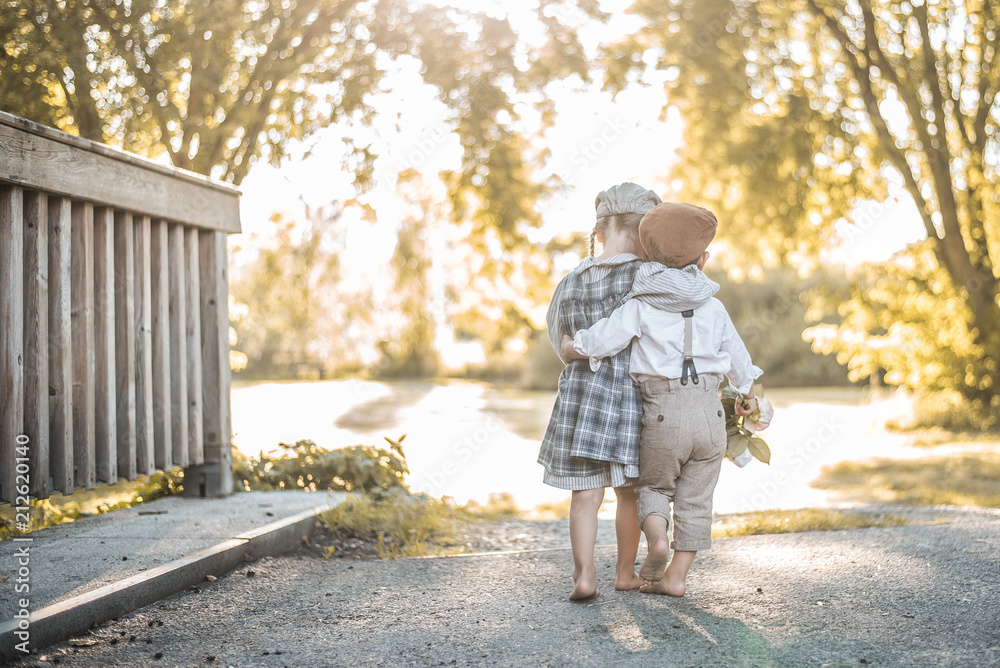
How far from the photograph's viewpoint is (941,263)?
11.3 metres

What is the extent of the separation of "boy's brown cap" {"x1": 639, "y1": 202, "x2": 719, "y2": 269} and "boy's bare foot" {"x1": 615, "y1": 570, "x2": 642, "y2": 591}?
1324mm

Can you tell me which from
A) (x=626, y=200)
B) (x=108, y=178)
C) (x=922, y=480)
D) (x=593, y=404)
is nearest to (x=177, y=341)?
(x=108, y=178)

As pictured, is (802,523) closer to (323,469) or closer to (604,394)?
(604,394)

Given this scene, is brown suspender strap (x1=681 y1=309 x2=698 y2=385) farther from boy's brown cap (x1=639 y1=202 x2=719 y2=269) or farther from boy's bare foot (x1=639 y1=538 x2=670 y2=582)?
boy's bare foot (x1=639 y1=538 x2=670 y2=582)

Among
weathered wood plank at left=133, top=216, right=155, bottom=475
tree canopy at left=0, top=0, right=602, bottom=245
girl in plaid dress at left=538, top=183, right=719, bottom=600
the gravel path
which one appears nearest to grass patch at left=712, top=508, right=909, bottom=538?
the gravel path

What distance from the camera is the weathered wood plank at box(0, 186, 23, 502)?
352 cm

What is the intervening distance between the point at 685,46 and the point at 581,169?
1.95 meters

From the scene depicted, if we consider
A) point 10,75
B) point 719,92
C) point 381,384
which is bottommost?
point 381,384

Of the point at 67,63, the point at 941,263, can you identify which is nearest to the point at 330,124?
the point at 67,63

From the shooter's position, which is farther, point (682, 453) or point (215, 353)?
point (215, 353)

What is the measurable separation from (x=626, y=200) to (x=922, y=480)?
613cm

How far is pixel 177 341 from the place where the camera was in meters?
4.75

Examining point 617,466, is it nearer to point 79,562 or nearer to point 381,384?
point 79,562

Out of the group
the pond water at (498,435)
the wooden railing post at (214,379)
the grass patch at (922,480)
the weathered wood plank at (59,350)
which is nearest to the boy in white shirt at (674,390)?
the weathered wood plank at (59,350)
